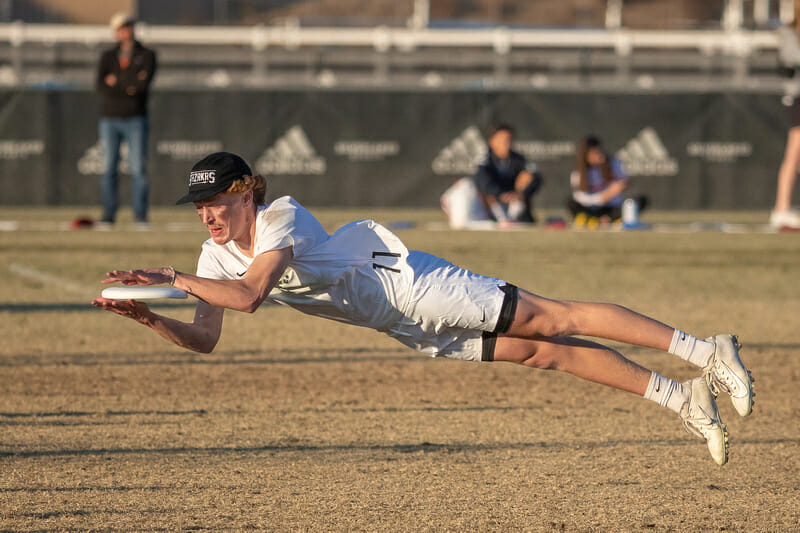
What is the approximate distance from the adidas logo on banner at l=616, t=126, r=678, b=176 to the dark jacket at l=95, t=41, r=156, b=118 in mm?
9367

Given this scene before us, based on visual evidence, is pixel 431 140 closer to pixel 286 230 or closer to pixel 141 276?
pixel 286 230

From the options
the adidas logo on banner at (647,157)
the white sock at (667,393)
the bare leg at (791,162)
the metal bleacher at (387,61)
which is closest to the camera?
the white sock at (667,393)

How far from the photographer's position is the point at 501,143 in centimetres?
1566

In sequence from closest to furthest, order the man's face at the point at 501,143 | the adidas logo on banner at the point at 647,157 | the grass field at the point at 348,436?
the grass field at the point at 348,436
the man's face at the point at 501,143
the adidas logo on banner at the point at 647,157

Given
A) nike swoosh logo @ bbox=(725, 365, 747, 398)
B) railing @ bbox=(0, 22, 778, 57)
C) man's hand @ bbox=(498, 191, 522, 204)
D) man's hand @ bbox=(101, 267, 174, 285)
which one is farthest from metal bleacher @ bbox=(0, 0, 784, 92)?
man's hand @ bbox=(101, 267, 174, 285)

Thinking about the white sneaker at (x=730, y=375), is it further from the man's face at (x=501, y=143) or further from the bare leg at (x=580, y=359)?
the man's face at (x=501, y=143)

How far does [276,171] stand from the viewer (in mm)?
20109

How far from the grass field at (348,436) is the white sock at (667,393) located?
0.27 metres

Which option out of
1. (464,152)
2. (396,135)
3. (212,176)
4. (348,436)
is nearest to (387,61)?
(396,135)

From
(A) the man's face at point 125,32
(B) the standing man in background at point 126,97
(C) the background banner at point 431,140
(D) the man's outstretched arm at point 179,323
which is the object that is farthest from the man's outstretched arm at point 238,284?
(C) the background banner at point 431,140

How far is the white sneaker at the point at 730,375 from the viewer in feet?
16.1

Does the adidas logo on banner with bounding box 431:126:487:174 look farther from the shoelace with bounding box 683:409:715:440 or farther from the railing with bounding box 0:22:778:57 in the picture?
the shoelace with bounding box 683:409:715:440

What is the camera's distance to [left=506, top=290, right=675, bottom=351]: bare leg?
4.94 metres

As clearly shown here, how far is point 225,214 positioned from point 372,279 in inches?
28.5
